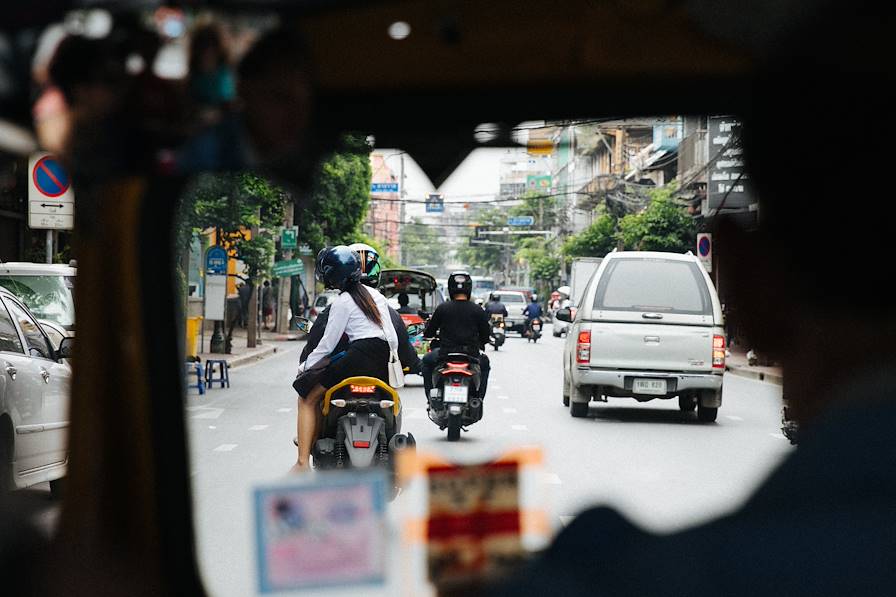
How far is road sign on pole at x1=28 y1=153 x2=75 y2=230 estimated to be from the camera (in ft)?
4.57

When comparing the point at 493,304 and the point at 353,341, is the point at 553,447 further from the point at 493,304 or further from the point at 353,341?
the point at 353,341

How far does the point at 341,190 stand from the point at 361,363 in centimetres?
437

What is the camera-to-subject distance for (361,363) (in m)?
5.81

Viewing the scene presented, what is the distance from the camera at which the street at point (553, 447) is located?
1.49 m

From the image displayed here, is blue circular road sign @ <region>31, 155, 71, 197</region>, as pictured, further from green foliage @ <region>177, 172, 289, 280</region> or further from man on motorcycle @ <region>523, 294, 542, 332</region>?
man on motorcycle @ <region>523, 294, 542, 332</region>

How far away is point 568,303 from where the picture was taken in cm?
235

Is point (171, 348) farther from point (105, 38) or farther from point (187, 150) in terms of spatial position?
point (105, 38)

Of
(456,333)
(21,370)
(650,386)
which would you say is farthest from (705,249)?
(456,333)

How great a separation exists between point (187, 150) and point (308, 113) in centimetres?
15

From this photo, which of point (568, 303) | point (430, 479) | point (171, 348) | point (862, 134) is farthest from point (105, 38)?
point (568, 303)

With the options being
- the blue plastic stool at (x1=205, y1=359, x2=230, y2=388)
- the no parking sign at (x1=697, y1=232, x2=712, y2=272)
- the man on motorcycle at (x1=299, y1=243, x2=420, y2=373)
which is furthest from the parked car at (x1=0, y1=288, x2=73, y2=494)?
the no parking sign at (x1=697, y1=232, x2=712, y2=272)

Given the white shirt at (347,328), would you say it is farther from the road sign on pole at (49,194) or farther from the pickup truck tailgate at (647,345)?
the road sign on pole at (49,194)

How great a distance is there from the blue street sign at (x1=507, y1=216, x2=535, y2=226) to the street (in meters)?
0.31

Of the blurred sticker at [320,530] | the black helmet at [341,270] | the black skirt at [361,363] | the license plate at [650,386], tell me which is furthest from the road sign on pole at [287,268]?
the black skirt at [361,363]
